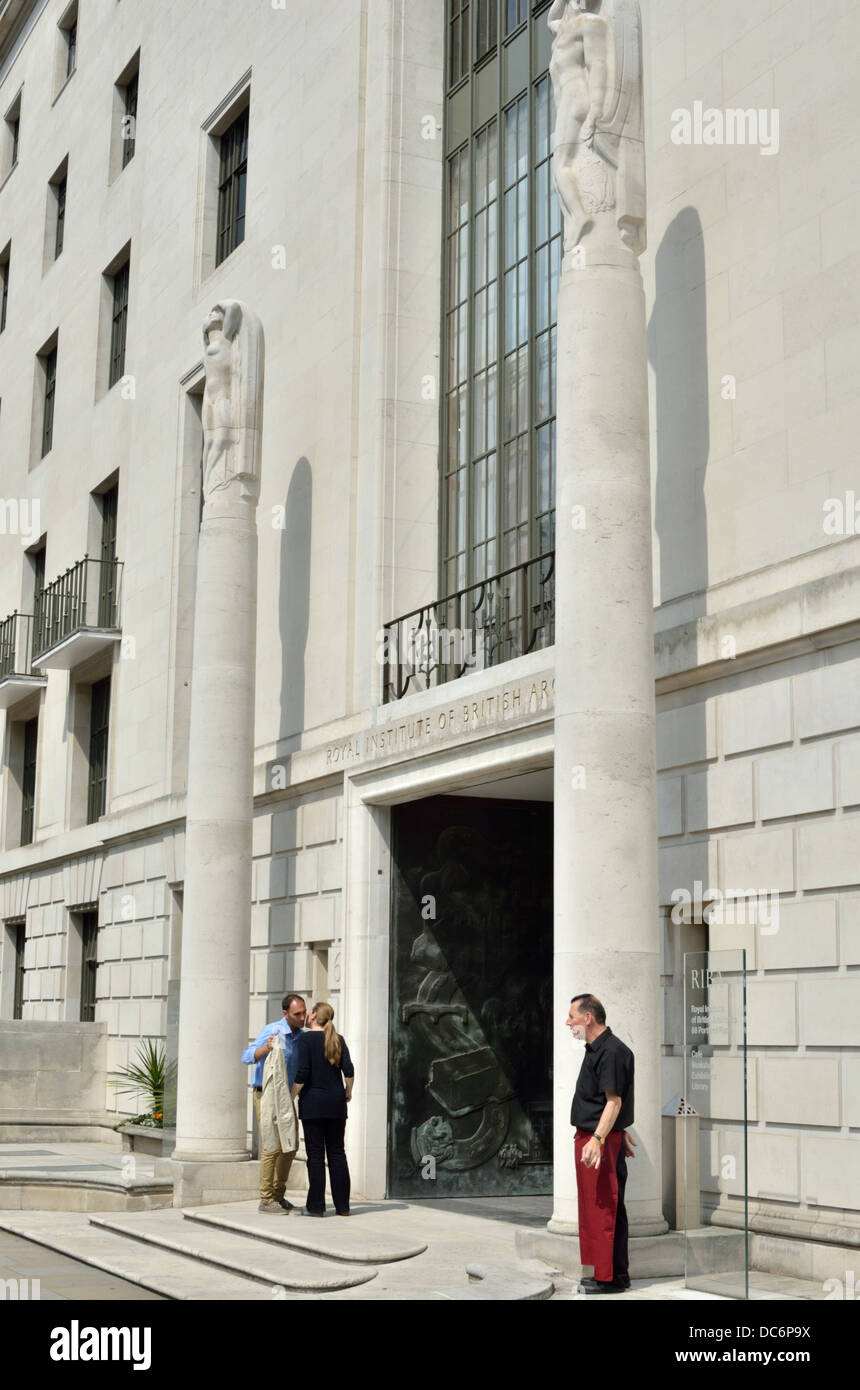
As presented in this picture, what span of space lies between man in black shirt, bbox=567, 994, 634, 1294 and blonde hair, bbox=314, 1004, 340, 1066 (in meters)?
4.43

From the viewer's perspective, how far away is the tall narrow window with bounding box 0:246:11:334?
39688 mm

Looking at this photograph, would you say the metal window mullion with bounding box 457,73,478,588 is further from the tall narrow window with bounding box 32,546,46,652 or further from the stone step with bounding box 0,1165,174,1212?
the tall narrow window with bounding box 32,546,46,652

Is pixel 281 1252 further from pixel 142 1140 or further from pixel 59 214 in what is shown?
pixel 59 214

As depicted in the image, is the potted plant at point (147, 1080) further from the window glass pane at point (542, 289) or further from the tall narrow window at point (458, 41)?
the tall narrow window at point (458, 41)

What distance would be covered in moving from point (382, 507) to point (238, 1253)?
8510mm

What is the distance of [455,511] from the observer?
18266mm

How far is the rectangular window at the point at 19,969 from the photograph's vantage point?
107 ft

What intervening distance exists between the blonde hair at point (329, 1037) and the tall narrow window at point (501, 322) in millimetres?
4899

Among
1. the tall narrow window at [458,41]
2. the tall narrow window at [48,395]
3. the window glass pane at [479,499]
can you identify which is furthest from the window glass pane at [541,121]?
the tall narrow window at [48,395]

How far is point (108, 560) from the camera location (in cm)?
2888

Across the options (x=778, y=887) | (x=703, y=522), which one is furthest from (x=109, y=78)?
(x=778, y=887)

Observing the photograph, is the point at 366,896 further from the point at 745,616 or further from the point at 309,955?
the point at 745,616

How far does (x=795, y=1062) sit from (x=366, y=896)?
7.06 metres

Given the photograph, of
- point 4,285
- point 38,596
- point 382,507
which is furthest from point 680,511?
point 4,285
